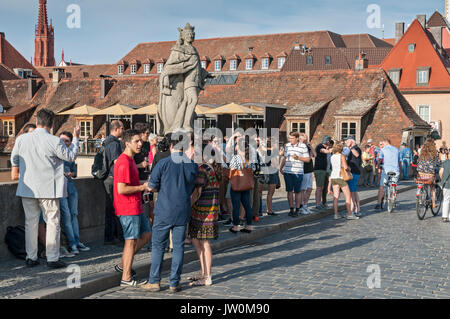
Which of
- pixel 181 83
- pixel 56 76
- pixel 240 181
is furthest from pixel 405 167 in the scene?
pixel 56 76

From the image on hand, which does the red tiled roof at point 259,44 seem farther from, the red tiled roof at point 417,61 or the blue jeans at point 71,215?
the blue jeans at point 71,215

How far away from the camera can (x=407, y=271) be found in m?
7.46

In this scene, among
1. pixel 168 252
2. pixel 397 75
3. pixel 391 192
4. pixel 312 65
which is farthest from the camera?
pixel 312 65

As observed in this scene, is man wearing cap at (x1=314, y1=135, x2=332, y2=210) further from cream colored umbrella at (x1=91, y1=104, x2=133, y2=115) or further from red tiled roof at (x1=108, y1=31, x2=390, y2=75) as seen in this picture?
red tiled roof at (x1=108, y1=31, x2=390, y2=75)

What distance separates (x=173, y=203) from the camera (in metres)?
6.19

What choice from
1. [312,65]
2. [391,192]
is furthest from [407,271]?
[312,65]

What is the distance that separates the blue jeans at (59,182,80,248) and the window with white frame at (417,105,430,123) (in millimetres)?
41376

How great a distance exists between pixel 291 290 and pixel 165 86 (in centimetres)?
741

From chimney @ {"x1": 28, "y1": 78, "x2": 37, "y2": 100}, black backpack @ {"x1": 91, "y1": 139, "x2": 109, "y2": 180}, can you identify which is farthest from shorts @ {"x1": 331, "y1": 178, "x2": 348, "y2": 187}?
chimney @ {"x1": 28, "y1": 78, "x2": 37, "y2": 100}

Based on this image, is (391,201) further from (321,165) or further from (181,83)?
(181,83)

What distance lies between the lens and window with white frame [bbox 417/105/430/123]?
45.1 m

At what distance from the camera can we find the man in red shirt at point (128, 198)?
20.8 ft

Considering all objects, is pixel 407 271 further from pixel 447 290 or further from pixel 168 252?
pixel 168 252

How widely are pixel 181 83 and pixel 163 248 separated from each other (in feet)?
23.5
